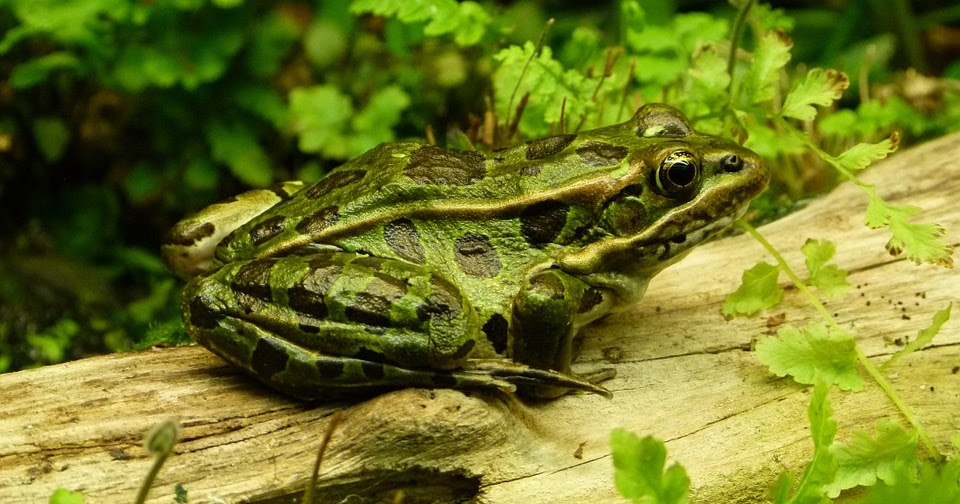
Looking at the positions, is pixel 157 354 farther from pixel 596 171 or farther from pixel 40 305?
pixel 40 305

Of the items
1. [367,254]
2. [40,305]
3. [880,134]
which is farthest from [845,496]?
[40,305]

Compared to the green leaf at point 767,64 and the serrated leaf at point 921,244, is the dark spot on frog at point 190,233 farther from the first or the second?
the serrated leaf at point 921,244

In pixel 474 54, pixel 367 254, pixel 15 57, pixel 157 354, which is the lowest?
pixel 157 354

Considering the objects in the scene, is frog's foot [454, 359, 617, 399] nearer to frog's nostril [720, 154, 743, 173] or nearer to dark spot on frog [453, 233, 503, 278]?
dark spot on frog [453, 233, 503, 278]

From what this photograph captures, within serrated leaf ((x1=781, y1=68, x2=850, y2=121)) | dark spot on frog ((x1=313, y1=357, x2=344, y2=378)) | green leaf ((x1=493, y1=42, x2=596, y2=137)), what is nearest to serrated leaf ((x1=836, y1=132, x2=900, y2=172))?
serrated leaf ((x1=781, y1=68, x2=850, y2=121))

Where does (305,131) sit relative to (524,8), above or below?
below

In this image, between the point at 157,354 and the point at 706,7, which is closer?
the point at 157,354

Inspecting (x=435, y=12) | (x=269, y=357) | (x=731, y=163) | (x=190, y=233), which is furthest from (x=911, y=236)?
(x=190, y=233)
